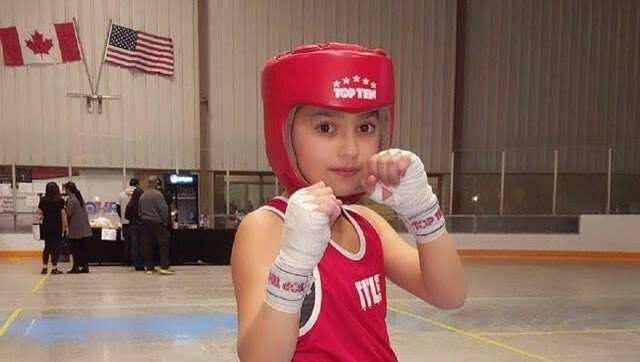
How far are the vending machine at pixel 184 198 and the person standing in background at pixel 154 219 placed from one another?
2.10 meters

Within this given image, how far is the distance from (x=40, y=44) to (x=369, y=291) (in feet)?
49.7

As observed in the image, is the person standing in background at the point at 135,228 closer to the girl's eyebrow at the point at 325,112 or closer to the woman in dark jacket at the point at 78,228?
the woman in dark jacket at the point at 78,228

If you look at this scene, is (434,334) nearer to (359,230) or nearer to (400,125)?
(359,230)

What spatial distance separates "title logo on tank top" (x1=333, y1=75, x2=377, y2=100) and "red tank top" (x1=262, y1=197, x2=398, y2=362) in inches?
13.2

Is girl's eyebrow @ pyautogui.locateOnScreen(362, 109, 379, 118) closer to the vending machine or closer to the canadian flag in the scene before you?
the vending machine

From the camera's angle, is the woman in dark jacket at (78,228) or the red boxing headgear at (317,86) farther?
the woman in dark jacket at (78,228)

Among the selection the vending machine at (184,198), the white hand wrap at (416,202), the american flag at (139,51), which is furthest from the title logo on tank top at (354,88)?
the american flag at (139,51)

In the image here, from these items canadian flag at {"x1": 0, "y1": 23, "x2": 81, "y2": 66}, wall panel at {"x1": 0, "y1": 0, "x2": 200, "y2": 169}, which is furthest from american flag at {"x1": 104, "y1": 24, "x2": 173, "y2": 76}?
canadian flag at {"x1": 0, "y1": 23, "x2": 81, "y2": 66}

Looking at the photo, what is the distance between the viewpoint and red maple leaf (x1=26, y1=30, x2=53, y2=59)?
14211 mm

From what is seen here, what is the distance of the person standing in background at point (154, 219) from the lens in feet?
32.9

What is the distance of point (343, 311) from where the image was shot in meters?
1.31

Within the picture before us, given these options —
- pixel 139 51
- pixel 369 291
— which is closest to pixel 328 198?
pixel 369 291

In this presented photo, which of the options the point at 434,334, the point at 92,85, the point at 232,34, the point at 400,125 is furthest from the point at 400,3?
the point at 434,334

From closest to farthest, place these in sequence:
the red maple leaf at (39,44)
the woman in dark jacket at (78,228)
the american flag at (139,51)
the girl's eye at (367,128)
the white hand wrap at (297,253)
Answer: the white hand wrap at (297,253) < the girl's eye at (367,128) < the woman in dark jacket at (78,228) < the red maple leaf at (39,44) < the american flag at (139,51)
